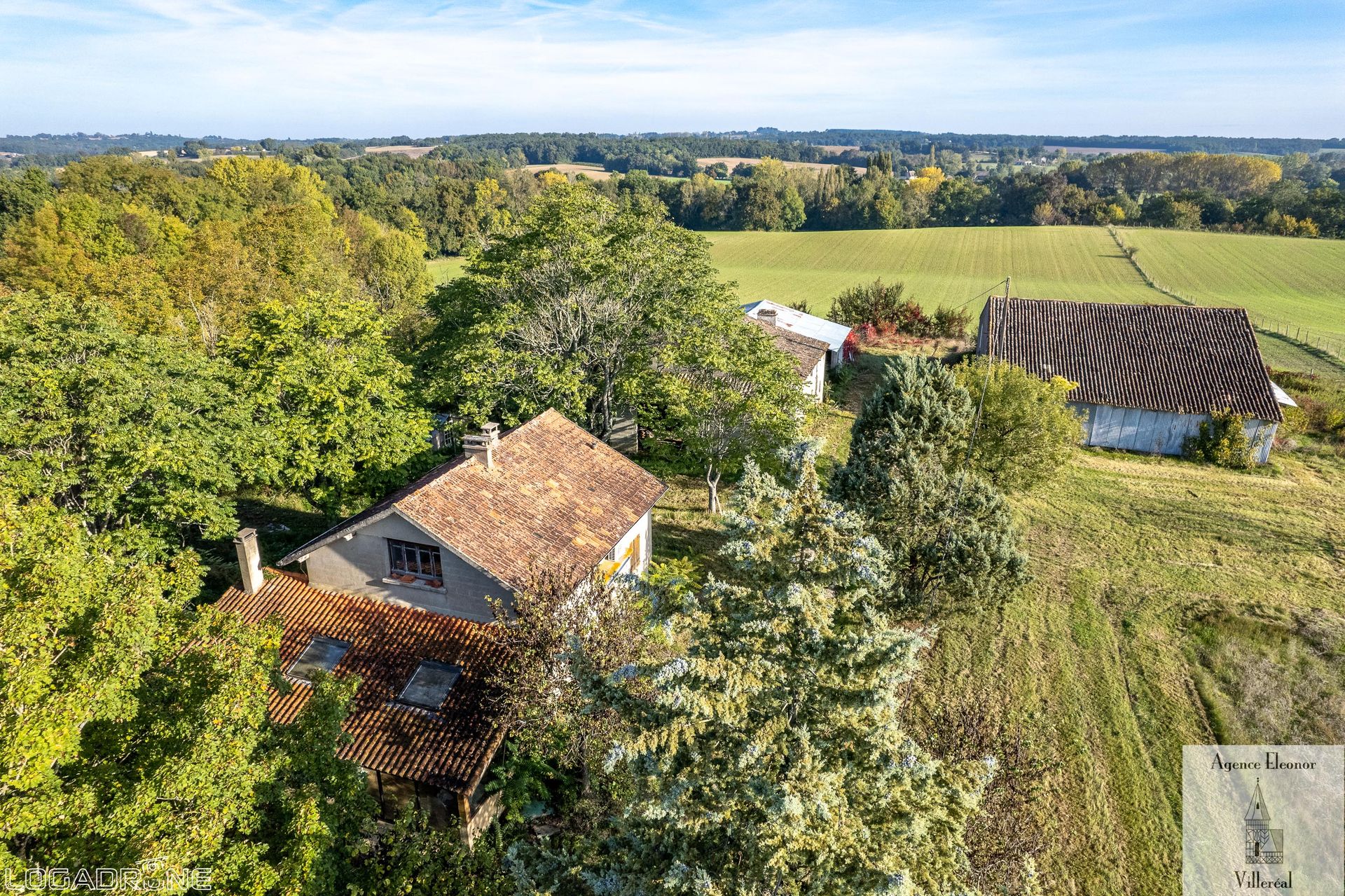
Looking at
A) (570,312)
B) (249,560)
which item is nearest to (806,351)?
(570,312)

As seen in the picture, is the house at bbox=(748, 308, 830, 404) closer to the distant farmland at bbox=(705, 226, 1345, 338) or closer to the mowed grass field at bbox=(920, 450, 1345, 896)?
the mowed grass field at bbox=(920, 450, 1345, 896)

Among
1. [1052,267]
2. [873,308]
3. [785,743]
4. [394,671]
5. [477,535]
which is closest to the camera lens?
[785,743]

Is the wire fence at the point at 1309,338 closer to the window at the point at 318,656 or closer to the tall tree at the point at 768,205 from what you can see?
the window at the point at 318,656

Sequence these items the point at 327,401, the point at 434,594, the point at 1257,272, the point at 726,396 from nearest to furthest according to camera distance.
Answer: the point at 434,594 < the point at 327,401 < the point at 726,396 < the point at 1257,272

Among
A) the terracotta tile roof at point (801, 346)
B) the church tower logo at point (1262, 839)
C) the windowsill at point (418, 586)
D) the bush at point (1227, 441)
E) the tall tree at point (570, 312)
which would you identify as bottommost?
the church tower logo at point (1262, 839)
